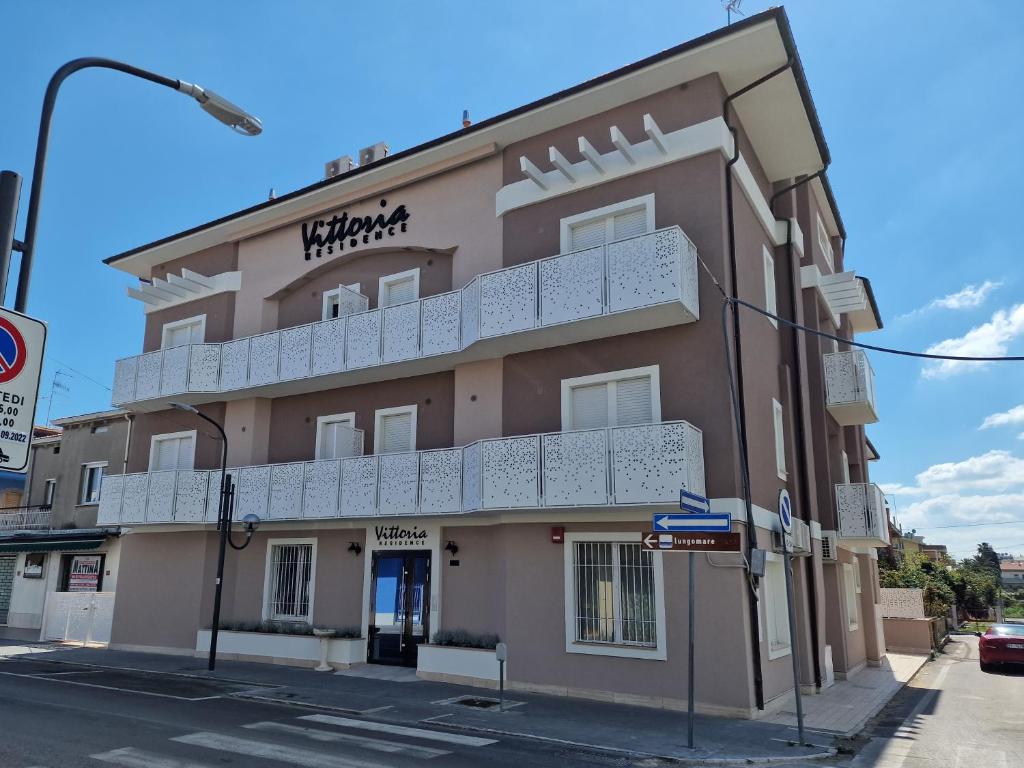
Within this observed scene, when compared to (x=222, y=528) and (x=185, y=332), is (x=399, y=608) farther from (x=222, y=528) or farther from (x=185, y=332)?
(x=185, y=332)

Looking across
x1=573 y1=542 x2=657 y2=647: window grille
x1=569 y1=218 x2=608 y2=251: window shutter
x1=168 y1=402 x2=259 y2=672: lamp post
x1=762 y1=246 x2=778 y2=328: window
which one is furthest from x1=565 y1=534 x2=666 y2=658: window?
x1=168 y1=402 x2=259 y2=672: lamp post

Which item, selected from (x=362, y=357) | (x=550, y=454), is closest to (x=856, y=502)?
(x=550, y=454)

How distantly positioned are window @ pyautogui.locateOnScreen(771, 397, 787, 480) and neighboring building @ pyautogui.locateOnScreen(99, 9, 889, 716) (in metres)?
0.10

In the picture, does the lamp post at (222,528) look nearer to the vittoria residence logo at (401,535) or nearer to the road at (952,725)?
the vittoria residence logo at (401,535)

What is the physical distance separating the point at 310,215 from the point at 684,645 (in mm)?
14046

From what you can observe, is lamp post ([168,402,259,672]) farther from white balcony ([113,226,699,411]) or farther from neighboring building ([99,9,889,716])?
white balcony ([113,226,699,411])

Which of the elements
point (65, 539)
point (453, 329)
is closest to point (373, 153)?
point (453, 329)

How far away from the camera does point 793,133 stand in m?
16.3

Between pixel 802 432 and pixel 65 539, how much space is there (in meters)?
22.4

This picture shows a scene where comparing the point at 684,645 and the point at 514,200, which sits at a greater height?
the point at 514,200

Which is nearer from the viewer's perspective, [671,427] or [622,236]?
[671,427]

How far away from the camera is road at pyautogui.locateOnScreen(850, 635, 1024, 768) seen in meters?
9.81

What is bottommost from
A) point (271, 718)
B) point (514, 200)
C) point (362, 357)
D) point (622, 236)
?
point (271, 718)

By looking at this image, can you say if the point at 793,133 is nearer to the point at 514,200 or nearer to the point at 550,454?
the point at 514,200
